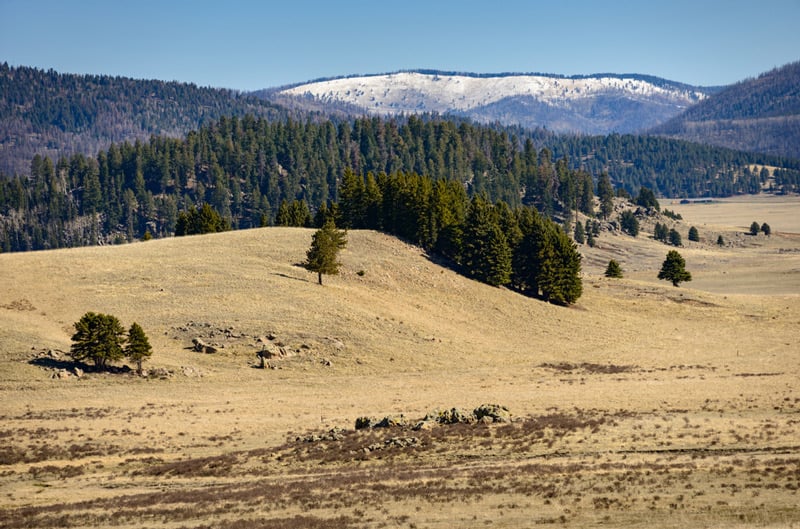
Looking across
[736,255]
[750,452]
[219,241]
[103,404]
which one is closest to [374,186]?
[219,241]

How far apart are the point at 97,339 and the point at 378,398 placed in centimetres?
1978

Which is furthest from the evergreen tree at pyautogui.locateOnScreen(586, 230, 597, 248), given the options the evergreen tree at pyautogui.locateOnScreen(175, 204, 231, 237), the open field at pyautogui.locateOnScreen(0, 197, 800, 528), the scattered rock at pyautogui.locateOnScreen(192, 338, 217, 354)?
the scattered rock at pyautogui.locateOnScreen(192, 338, 217, 354)

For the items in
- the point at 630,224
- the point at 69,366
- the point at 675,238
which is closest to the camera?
the point at 69,366

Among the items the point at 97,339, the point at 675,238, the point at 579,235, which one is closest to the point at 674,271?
the point at 579,235

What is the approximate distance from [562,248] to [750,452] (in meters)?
58.1

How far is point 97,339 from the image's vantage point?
53594 mm

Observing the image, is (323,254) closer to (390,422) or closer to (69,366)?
(69,366)

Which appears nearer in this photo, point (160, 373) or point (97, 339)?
point (97, 339)

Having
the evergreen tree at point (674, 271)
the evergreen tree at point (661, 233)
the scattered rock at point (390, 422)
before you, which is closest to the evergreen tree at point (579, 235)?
the evergreen tree at point (661, 233)

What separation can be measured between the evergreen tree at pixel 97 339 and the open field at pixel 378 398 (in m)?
1.72

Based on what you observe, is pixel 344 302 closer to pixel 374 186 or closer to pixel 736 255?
pixel 374 186

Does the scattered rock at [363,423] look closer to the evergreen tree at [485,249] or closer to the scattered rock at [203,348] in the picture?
the scattered rock at [203,348]

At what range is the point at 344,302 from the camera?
73.1 metres

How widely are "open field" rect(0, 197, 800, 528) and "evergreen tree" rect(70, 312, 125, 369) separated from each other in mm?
1720
